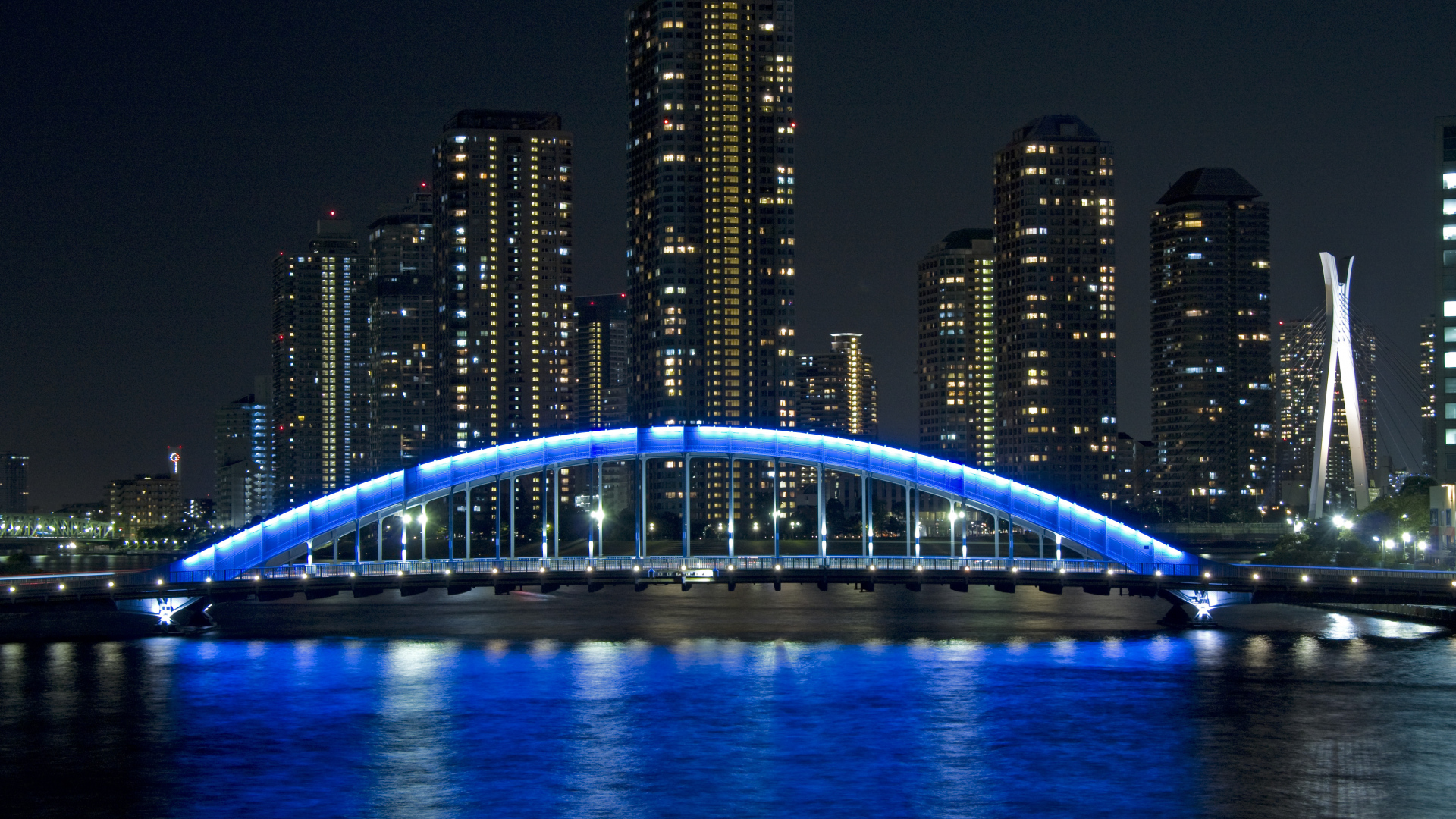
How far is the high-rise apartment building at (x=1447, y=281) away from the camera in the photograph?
110062 mm

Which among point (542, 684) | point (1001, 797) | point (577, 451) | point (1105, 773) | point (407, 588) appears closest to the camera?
point (1001, 797)

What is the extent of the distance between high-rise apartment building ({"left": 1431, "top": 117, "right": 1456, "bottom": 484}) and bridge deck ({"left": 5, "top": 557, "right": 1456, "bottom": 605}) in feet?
102

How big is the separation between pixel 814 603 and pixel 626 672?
4553 cm

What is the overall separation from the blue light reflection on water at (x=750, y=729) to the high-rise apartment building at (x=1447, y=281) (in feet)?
129

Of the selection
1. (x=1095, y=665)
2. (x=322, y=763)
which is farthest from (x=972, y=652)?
(x=322, y=763)

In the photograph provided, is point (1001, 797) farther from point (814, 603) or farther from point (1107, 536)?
point (814, 603)

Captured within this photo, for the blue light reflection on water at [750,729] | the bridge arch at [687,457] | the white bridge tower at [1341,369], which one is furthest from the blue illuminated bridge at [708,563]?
the white bridge tower at [1341,369]

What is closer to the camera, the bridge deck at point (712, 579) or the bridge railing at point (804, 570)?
the bridge deck at point (712, 579)

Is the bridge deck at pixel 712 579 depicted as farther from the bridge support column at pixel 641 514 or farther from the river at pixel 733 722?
the bridge support column at pixel 641 514

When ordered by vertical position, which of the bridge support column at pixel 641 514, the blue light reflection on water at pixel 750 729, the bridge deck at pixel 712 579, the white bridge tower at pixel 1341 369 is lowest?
the blue light reflection on water at pixel 750 729

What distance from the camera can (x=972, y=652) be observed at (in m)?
74.4

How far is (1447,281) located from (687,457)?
54.9 m

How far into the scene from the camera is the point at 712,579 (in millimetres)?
81625

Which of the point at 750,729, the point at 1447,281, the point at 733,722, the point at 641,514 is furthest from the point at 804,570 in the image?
the point at 1447,281
